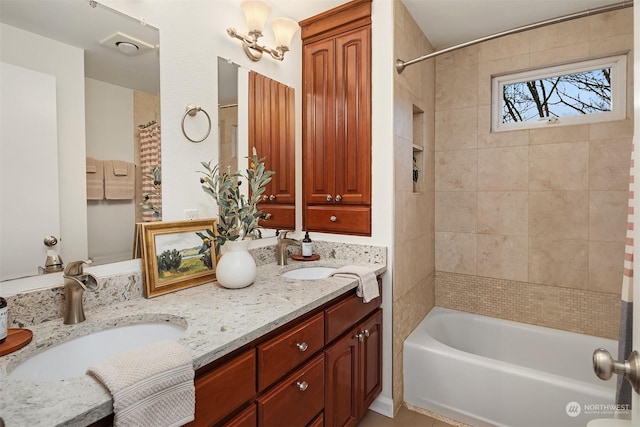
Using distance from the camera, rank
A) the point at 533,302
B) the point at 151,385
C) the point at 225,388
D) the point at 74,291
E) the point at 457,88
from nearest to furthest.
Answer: the point at 151,385
the point at 225,388
the point at 74,291
the point at 533,302
the point at 457,88

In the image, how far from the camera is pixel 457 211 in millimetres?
2619

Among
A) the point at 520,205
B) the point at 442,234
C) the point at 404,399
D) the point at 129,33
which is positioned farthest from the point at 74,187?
the point at 520,205

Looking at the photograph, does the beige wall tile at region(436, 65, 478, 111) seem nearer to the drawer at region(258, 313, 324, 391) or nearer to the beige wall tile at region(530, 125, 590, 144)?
the beige wall tile at region(530, 125, 590, 144)

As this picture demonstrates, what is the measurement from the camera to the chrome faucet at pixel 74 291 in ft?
3.32

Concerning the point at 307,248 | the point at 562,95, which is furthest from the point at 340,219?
the point at 562,95

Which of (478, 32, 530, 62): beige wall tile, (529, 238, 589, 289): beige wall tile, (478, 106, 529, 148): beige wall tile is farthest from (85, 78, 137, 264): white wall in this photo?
(529, 238, 589, 289): beige wall tile

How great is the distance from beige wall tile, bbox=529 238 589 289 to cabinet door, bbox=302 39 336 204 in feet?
5.25

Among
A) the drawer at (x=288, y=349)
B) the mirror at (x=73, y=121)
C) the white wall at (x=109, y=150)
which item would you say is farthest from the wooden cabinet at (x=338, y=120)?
the white wall at (x=109, y=150)

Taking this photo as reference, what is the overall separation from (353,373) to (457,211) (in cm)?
162

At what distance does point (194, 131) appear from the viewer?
150cm

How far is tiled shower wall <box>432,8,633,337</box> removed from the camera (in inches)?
82.7

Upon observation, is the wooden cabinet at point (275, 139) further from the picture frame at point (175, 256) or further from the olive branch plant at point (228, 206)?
the picture frame at point (175, 256)

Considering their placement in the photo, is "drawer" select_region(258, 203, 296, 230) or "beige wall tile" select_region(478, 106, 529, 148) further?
"beige wall tile" select_region(478, 106, 529, 148)

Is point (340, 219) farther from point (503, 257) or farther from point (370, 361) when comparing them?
point (503, 257)
